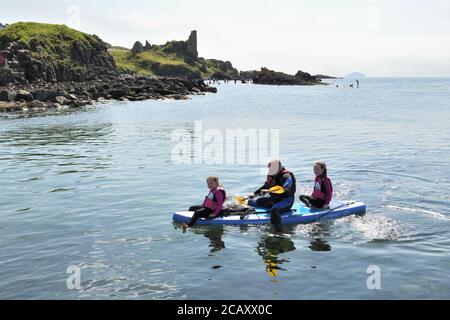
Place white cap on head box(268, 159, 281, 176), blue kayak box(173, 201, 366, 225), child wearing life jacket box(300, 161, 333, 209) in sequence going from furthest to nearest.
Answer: child wearing life jacket box(300, 161, 333, 209)
white cap on head box(268, 159, 281, 176)
blue kayak box(173, 201, 366, 225)

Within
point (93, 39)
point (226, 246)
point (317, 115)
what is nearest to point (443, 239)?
point (226, 246)

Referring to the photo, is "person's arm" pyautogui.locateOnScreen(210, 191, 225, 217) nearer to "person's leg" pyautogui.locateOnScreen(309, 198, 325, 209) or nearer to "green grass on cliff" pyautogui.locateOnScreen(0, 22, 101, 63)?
"person's leg" pyautogui.locateOnScreen(309, 198, 325, 209)

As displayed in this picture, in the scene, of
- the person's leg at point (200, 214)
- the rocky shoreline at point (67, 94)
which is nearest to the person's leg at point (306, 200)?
the person's leg at point (200, 214)

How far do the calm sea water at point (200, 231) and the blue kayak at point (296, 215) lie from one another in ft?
1.14

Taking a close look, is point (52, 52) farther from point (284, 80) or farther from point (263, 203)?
point (263, 203)

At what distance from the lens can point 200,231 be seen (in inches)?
678

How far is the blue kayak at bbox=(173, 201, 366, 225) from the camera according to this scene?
1762cm

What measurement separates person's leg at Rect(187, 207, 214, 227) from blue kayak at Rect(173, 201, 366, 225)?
184mm

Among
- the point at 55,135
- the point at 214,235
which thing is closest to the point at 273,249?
the point at 214,235

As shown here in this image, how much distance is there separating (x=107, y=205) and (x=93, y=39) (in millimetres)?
135813

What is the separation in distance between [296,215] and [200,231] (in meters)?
3.66

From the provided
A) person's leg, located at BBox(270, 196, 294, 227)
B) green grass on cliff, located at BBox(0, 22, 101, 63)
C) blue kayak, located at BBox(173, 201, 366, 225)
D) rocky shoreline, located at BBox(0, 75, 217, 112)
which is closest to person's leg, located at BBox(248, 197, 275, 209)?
blue kayak, located at BBox(173, 201, 366, 225)

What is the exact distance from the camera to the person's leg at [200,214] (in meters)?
17.5
